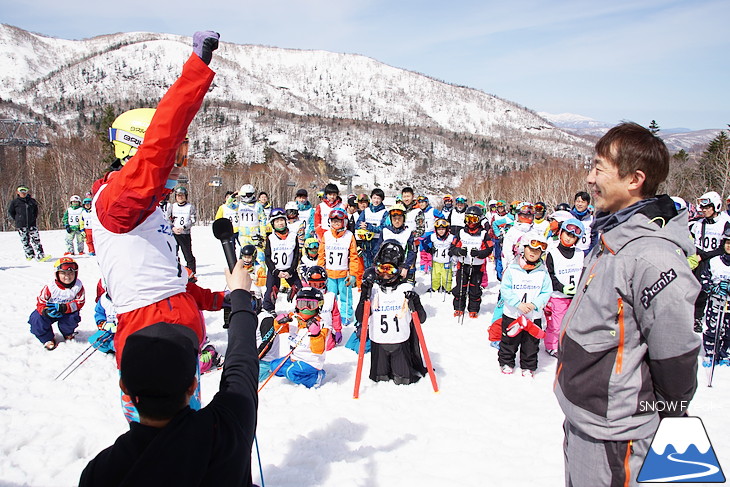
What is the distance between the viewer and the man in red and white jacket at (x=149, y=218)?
176 cm

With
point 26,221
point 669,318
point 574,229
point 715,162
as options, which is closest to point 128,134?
point 669,318

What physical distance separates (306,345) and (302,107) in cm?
12567

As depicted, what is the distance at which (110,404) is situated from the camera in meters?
4.49

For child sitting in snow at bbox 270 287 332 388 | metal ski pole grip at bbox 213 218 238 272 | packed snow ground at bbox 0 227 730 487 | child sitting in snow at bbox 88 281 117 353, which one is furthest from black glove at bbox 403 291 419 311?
child sitting in snow at bbox 88 281 117 353

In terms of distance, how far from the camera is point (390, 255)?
578 centimetres

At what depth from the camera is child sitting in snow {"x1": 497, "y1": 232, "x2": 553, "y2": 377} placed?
5.73 m

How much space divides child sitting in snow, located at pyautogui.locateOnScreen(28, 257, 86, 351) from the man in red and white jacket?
474cm

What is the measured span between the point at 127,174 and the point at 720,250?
778 centimetres

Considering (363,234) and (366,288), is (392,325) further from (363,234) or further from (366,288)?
(363,234)

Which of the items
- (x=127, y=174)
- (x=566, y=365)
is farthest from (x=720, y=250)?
(x=127, y=174)

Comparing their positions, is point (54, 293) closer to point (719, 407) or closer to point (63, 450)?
point (63, 450)

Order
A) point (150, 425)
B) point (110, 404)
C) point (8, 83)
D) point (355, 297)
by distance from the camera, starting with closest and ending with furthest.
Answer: point (150, 425), point (110, 404), point (355, 297), point (8, 83)

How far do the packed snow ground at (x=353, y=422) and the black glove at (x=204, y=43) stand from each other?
10.4ft

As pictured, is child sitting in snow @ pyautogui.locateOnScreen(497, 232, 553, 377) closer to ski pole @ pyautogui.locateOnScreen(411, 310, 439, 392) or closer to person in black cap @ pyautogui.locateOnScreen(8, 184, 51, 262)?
ski pole @ pyautogui.locateOnScreen(411, 310, 439, 392)
